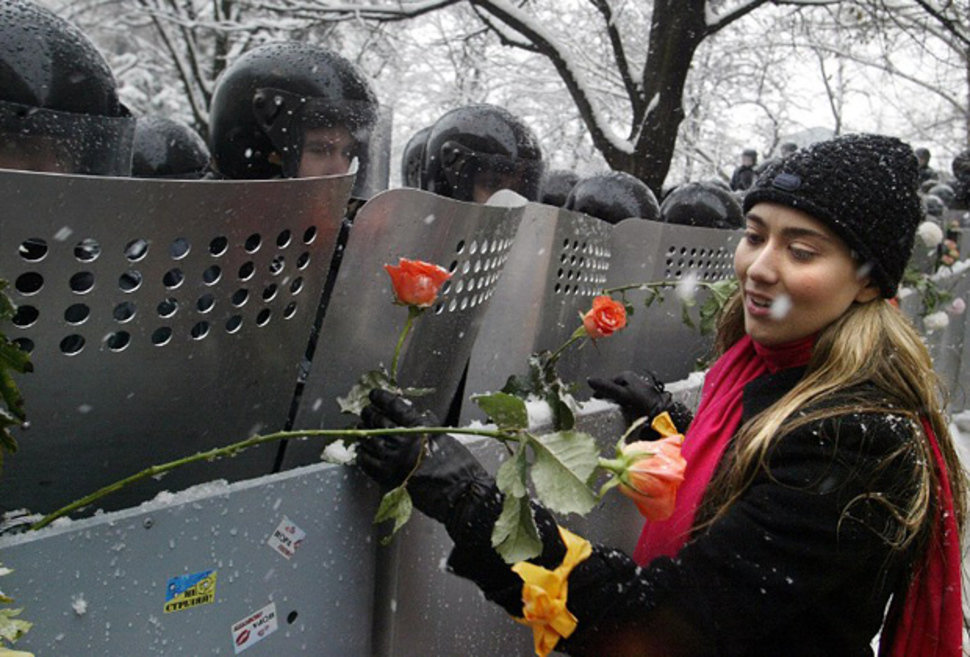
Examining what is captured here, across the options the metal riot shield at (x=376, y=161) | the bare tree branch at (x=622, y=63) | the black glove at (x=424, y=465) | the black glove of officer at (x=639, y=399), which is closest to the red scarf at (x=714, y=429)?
the black glove of officer at (x=639, y=399)

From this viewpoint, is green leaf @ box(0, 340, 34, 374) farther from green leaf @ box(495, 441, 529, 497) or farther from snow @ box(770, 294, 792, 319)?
snow @ box(770, 294, 792, 319)

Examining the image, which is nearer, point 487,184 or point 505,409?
point 505,409

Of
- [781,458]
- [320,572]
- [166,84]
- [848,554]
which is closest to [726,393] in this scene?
[781,458]

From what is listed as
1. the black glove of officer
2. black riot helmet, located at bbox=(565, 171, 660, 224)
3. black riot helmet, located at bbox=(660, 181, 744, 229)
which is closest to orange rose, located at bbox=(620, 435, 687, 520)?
the black glove of officer

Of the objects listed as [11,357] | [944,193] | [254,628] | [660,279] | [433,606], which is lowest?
[944,193]

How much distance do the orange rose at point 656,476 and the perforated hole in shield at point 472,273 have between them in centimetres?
66

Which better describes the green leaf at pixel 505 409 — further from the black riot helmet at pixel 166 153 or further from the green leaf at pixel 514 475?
the black riot helmet at pixel 166 153

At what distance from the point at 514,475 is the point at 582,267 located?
4.49 feet

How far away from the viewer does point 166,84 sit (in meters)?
17.8

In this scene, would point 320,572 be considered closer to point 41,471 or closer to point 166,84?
point 41,471

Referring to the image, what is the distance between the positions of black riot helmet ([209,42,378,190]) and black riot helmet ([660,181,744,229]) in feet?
5.13

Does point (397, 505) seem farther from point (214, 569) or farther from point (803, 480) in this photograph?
point (803, 480)

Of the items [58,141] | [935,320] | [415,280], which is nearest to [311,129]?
[58,141]

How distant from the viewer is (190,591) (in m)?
1.37
